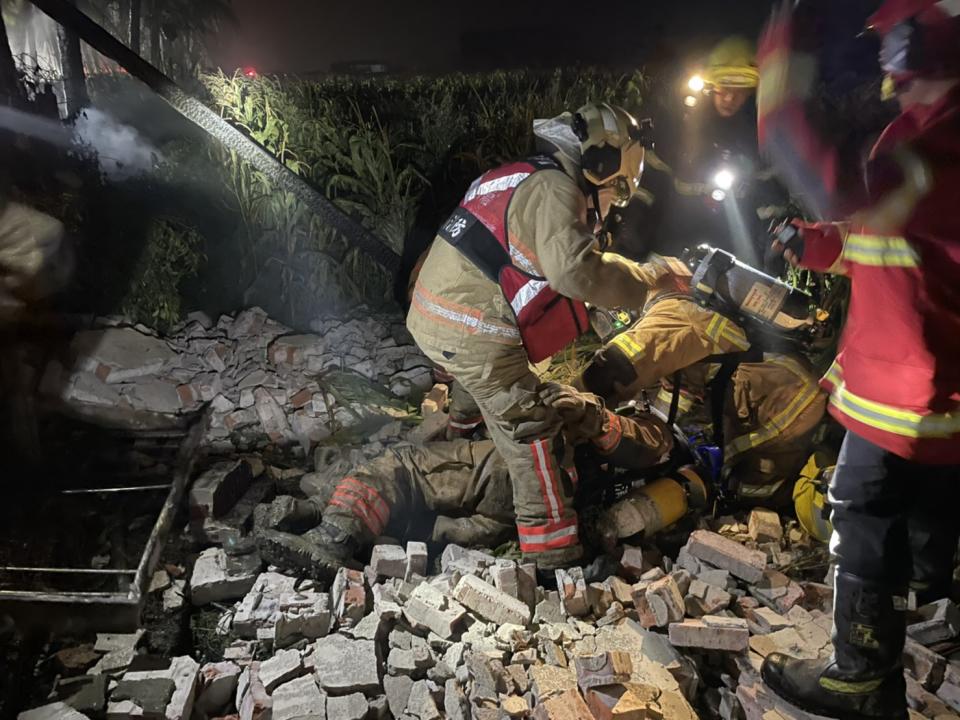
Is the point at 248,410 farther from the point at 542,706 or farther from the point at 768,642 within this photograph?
the point at 768,642

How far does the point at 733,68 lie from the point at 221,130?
14.2 ft

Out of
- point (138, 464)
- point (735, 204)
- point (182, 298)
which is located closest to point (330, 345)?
point (182, 298)

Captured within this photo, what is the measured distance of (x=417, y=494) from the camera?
333cm

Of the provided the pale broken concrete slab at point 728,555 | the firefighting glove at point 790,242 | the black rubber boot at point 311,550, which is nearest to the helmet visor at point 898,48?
the firefighting glove at point 790,242

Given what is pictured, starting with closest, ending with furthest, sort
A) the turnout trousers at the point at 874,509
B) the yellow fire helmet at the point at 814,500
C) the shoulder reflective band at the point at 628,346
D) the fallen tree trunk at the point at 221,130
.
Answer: the turnout trousers at the point at 874,509 < the yellow fire helmet at the point at 814,500 < the shoulder reflective band at the point at 628,346 < the fallen tree trunk at the point at 221,130

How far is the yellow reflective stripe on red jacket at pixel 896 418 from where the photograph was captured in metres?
1.75

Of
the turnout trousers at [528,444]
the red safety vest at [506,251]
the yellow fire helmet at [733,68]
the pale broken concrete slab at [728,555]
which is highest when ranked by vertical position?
the yellow fire helmet at [733,68]

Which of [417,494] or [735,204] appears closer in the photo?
[417,494]

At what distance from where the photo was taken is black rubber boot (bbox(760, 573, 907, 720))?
6.51 feet

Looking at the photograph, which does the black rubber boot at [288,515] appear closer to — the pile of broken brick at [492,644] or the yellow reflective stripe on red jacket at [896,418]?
the pile of broken brick at [492,644]

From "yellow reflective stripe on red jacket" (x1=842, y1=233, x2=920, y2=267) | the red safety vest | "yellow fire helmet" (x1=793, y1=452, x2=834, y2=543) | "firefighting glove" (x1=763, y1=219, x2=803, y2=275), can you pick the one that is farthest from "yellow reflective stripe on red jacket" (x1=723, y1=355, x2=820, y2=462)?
"yellow reflective stripe on red jacket" (x1=842, y1=233, x2=920, y2=267)

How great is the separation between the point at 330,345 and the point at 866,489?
4560 mm

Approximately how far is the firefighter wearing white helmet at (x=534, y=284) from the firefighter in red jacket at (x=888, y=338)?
2.56 ft

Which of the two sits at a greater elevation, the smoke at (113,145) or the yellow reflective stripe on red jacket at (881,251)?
the smoke at (113,145)
